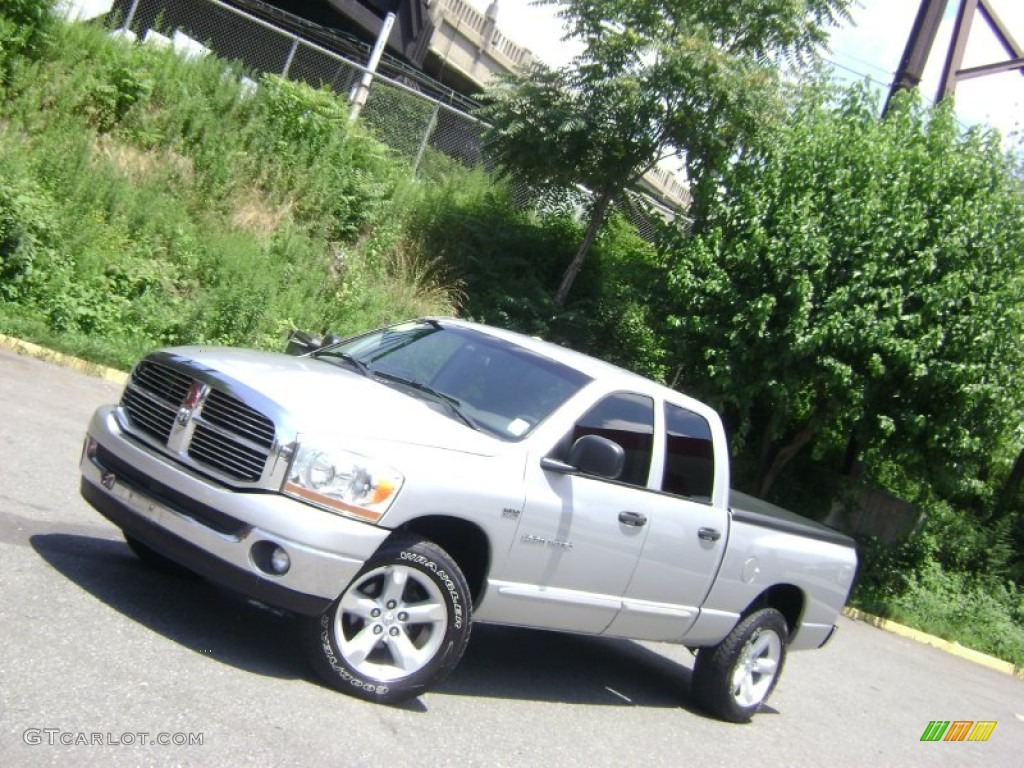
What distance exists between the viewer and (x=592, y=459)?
6.12 meters

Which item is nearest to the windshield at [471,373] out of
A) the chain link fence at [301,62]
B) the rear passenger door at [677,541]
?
the rear passenger door at [677,541]

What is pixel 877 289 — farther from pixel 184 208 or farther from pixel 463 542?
pixel 463 542

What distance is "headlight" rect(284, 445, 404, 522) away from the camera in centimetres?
529

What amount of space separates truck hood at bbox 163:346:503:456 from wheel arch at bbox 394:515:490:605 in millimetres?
373

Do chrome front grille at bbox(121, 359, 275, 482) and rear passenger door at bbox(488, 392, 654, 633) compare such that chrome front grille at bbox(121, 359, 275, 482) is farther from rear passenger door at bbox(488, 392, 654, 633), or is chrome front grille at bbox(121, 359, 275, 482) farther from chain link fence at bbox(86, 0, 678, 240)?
chain link fence at bbox(86, 0, 678, 240)

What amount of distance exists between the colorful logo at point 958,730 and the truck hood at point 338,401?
584 centimetres

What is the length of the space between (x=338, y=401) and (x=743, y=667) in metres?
3.76

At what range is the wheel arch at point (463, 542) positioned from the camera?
229 inches

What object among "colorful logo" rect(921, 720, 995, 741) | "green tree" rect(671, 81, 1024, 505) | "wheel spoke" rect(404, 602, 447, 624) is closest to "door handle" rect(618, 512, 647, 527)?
"wheel spoke" rect(404, 602, 447, 624)

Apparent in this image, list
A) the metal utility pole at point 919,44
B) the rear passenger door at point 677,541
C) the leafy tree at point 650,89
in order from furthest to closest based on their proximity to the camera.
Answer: the leafy tree at point 650,89, the metal utility pole at point 919,44, the rear passenger door at point 677,541

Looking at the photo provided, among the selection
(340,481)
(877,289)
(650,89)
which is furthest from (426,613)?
(650,89)

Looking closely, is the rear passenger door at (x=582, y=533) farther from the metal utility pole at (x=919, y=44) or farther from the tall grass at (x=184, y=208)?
the metal utility pole at (x=919, y=44)

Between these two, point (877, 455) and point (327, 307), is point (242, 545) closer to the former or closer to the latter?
point (327, 307)

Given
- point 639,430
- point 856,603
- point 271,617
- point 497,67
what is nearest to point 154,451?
point 271,617
